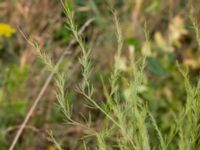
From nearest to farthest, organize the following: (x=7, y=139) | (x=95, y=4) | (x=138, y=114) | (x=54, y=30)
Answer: (x=138, y=114) → (x=7, y=139) → (x=54, y=30) → (x=95, y=4)

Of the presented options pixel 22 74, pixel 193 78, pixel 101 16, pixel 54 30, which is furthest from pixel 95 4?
pixel 22 74

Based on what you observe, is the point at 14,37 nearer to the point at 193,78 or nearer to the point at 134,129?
the point at 193,78

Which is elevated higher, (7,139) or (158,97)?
(7,139)

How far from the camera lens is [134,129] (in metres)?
1.32

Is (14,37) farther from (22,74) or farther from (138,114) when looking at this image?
(138,114)

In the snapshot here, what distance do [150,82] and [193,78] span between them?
13.4 inches

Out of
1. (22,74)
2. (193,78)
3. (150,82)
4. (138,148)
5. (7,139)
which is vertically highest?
(138,148)

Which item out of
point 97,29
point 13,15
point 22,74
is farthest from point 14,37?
point 22,74

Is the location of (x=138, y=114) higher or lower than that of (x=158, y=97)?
higher

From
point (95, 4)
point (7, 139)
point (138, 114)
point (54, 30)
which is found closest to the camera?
point (138, 114)

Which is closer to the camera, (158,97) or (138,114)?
(138,114)

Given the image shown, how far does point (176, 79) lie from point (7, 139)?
3.01 feet

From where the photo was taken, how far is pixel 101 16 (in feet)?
10.2

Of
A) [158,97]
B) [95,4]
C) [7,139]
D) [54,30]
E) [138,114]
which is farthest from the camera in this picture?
[95,4]
